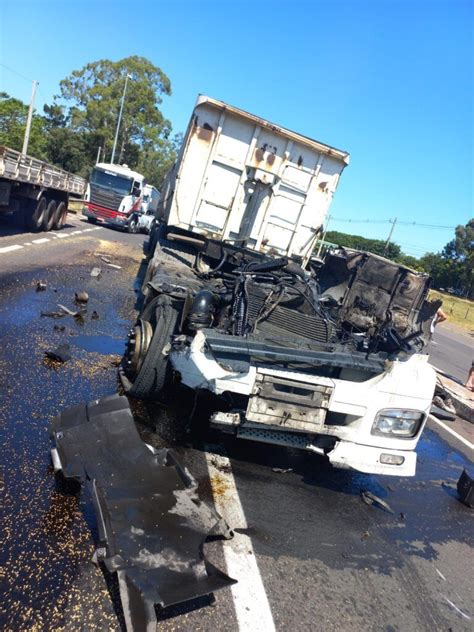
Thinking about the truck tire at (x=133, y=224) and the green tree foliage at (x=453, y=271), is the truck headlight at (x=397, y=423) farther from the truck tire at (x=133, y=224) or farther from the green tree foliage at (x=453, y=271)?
the green tree foliage at (x=453, y=271)

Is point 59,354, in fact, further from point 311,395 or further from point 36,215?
point 36,215

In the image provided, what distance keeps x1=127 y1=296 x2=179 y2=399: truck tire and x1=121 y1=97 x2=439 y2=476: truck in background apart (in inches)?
0.4

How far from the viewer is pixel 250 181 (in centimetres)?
838

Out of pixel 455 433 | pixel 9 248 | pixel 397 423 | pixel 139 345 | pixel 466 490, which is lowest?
pixel 9 248

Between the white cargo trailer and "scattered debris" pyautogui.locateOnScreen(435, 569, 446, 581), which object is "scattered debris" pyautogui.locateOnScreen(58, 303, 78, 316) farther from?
"scattered debris" pyautogui.locateOnScreen(435, 569, 446, 581)

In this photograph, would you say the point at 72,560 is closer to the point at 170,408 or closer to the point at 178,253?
the point at 170,408

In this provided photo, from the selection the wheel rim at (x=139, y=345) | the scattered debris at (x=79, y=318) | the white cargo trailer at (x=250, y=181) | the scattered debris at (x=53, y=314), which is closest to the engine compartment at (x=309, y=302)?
the wheel rim at (x=139, y=345)

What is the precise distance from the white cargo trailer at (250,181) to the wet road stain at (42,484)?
2.86 m

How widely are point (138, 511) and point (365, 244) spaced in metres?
70.0

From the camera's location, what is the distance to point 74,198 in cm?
1922

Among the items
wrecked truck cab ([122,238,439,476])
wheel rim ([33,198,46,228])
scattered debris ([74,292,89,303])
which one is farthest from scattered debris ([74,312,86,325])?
wheel rim ([33,198,46,228])

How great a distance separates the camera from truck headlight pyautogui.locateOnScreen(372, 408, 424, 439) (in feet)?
11.9

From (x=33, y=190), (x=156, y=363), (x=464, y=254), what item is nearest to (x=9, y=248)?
(x=33, y=190)

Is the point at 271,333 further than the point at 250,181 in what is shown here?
No
